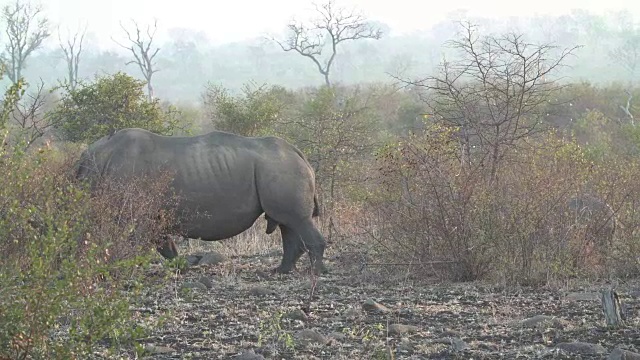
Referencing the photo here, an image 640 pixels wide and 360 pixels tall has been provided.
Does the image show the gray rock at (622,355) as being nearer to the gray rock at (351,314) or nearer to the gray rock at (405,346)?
the gray rock at (405,346)

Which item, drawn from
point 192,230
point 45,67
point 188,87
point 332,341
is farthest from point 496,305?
point 45,67

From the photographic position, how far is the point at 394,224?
1112 cm

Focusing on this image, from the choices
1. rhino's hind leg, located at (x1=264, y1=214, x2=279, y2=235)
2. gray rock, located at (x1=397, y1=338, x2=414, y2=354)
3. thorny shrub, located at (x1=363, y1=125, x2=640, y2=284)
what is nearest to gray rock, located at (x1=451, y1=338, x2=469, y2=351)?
gray rock, located at (x1=397, y1=338, x2=414, y2=354)

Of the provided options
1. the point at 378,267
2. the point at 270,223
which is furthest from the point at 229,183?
the point at 378,267

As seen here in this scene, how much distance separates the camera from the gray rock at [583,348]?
22.9 ft

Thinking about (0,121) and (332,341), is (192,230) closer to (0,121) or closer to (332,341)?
(332,341)

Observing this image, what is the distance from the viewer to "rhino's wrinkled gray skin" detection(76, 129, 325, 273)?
12164 millimetres

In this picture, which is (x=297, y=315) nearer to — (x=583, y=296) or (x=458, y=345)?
(x=458, y=345)

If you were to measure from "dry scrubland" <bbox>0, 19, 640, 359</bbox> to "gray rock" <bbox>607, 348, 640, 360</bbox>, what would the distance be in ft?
0.06

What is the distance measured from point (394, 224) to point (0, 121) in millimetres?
5682

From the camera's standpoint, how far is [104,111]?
54.6 ft

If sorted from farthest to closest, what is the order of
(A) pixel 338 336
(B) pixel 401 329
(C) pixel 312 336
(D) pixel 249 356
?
(B) pixel 401 329, (A) pixel 338 336, (C) pixel 312 336, (D) pixel 249 356

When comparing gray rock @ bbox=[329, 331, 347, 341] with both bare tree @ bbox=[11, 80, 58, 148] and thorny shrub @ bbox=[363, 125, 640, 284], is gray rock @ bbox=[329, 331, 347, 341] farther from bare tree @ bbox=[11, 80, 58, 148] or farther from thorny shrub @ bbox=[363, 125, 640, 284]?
thorny shrub @ bbox=[363, 125, 640, 284]

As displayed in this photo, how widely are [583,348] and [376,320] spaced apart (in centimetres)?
201
